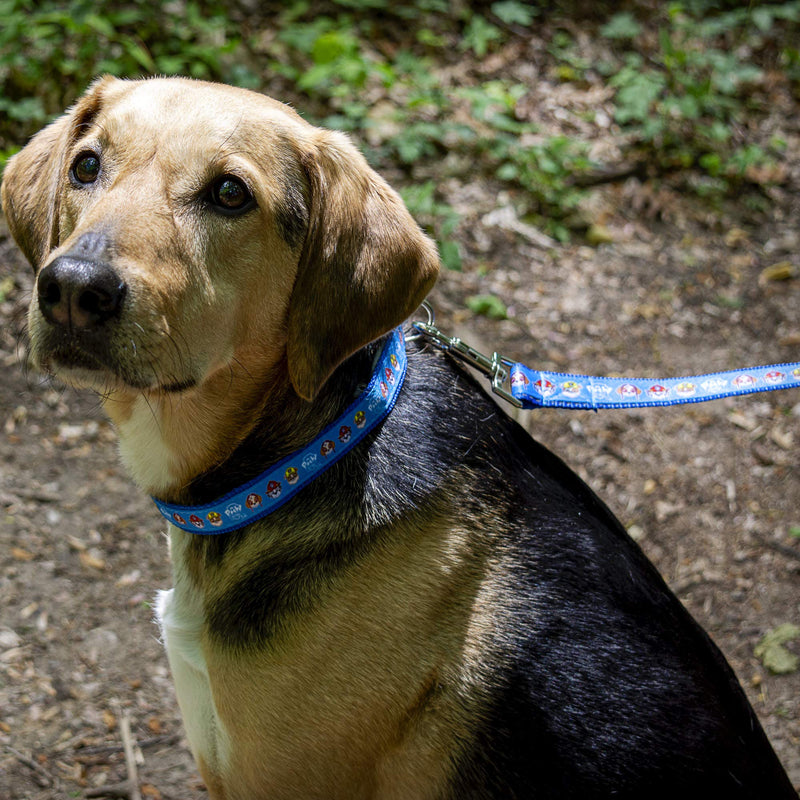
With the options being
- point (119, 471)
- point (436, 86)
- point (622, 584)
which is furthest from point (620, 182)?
point (622, 584)

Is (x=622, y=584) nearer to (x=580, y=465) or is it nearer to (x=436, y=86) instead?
(x=580, y=465)

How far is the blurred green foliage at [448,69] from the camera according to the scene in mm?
5891

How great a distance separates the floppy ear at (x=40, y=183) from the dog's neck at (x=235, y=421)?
2.01ft

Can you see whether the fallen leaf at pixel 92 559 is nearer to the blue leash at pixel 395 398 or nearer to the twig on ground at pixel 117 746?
the twig on ground at pixel 117 746

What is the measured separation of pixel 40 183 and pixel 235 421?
3.39 ft

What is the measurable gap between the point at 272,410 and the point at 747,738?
5.63ft

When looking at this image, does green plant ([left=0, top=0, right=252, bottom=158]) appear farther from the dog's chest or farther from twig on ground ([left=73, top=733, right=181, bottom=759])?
the dog's chest

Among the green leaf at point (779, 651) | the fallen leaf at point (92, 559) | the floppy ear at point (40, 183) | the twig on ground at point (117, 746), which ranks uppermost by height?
the floppy ear at point (40, 183)

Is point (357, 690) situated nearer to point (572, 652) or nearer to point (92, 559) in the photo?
point (572, 652)

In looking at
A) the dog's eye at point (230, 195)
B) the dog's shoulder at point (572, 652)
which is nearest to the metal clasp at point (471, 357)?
the dog's shoulder at point (572, 652)

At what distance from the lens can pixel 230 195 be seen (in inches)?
98.4

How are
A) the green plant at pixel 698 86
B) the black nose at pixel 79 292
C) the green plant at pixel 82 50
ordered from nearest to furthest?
the black nose at pixel 79 292
the green plant at pixel 82 50
the green plant at pixel 698 86

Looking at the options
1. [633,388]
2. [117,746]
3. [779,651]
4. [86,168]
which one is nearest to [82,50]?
[86,168]

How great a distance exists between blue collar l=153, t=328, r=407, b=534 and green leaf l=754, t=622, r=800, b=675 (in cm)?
263
